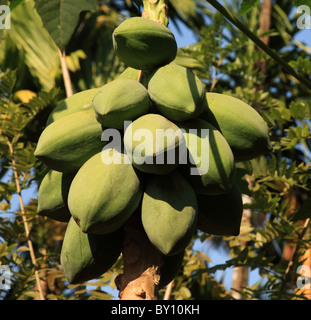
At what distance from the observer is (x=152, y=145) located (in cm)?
93

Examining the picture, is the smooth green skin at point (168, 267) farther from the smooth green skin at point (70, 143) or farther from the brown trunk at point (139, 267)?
the smooth green skin at point (70, 143)

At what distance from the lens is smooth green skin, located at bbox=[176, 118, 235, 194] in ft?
3.26

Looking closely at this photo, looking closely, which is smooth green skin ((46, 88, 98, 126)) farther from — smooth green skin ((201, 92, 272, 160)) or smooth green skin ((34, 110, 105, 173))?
smooth green skin ((201, 92, 272, 160))

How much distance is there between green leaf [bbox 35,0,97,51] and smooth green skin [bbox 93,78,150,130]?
1.04ft

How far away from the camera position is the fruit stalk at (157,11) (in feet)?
3.82

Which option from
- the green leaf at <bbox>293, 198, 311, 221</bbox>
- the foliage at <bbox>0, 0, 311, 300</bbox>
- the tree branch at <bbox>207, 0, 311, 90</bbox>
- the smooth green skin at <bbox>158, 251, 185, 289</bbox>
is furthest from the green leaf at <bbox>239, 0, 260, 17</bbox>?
the smooth green skin at <bbox>158, 251, 185, 289</bbox>

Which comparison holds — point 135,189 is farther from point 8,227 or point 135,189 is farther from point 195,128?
point 8,227

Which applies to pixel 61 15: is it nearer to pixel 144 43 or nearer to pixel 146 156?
pixel 144 43

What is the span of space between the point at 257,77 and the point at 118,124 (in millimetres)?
3119

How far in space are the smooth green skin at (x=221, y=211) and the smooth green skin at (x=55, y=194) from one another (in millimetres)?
297

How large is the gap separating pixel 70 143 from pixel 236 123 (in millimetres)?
363

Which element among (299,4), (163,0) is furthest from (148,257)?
(299,4)

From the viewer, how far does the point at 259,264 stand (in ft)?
6.57

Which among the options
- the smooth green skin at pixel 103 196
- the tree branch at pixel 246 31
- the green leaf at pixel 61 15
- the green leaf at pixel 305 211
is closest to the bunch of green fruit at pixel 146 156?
the smooth green skin at pixel 103 196
